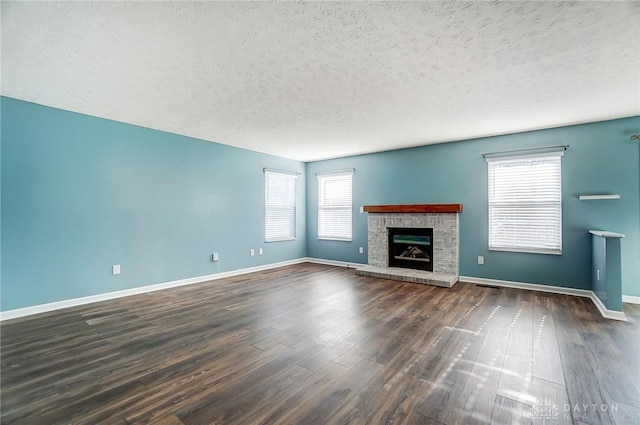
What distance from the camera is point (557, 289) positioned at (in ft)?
14.3

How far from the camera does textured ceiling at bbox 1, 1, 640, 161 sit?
1945 mm

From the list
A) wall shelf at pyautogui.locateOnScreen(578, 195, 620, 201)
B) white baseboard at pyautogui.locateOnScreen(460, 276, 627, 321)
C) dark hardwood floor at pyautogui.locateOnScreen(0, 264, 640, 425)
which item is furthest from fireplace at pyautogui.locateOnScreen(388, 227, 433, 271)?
wall shelf at pyautogui.locateOnScreen(578, 195, 620, 201)

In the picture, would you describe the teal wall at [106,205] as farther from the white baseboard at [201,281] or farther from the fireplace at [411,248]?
the fireplace at [411,248]

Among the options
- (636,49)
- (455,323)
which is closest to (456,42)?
(636,49)

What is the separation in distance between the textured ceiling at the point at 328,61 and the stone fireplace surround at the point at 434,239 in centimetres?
174

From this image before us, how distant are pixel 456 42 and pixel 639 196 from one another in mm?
3815

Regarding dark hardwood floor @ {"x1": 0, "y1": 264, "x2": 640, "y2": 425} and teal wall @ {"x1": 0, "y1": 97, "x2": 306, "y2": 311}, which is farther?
teal wall @ {"x1": 0, "y1": 97, "x2": 306, "y2": 311}

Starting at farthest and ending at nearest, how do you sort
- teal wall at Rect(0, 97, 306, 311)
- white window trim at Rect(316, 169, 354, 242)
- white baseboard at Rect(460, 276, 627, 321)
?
1. white window trim at Rect(316, 169, 354, 242)
2. teal wall at Rect(0, 97, 306, 311)
3. white baseboard at Rect(460, 276, 627, 321)

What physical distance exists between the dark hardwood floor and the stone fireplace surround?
1191mm

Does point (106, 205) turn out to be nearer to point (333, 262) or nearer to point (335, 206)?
point (335, 206)

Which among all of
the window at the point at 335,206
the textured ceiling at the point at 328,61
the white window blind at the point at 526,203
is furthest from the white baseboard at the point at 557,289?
the window at the point at 335,206

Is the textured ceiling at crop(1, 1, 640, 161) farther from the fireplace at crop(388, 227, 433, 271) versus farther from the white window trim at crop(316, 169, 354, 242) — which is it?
the white window trim at crop(316, 169, 354, 242)

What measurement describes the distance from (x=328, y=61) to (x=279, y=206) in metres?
4.40

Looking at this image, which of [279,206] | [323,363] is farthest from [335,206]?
[323,363]
